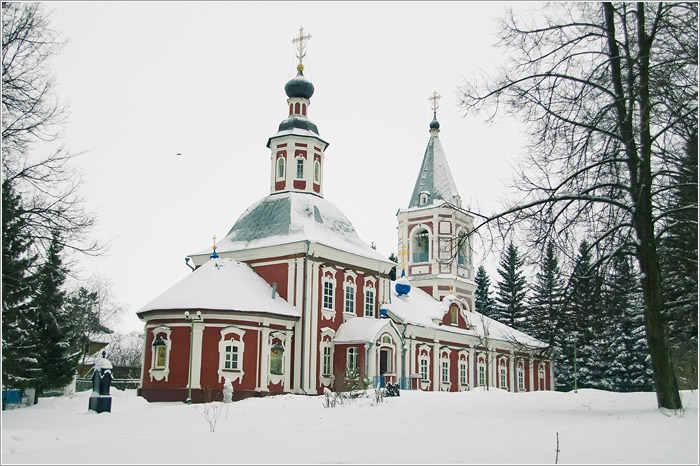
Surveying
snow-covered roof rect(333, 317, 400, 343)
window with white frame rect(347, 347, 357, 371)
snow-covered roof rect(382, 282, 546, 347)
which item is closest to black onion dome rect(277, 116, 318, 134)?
snow-covered roof rect(382, 282, 546, 347)

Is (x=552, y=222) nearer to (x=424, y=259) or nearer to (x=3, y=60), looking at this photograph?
(x=3, y=60)

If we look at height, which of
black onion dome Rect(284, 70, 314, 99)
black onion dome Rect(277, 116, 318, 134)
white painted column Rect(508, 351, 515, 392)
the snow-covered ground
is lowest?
the snow-covered ground

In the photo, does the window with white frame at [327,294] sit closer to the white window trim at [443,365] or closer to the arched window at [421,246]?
the white window trim at [443,365]

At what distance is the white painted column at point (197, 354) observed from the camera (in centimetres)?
2869

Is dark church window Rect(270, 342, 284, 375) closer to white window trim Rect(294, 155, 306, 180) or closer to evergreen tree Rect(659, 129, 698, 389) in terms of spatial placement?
white window trim Rect(294, 155, 306, 180)

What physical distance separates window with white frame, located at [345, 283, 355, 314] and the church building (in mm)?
79

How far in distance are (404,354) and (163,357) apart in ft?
41.8

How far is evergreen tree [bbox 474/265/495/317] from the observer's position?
6869 centimetres

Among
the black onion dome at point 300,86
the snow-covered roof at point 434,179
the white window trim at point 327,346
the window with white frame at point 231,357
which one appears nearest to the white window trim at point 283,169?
the black onion dome at point 300,86

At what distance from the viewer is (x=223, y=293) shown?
30.0 meters

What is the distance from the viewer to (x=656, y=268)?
1486 cm

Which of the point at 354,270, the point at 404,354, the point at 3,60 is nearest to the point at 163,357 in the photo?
the point at 354,270

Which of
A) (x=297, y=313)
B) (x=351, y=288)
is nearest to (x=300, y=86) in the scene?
(x=351, y=288)

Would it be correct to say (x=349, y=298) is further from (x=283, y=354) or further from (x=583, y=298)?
(x=583, y=298)
